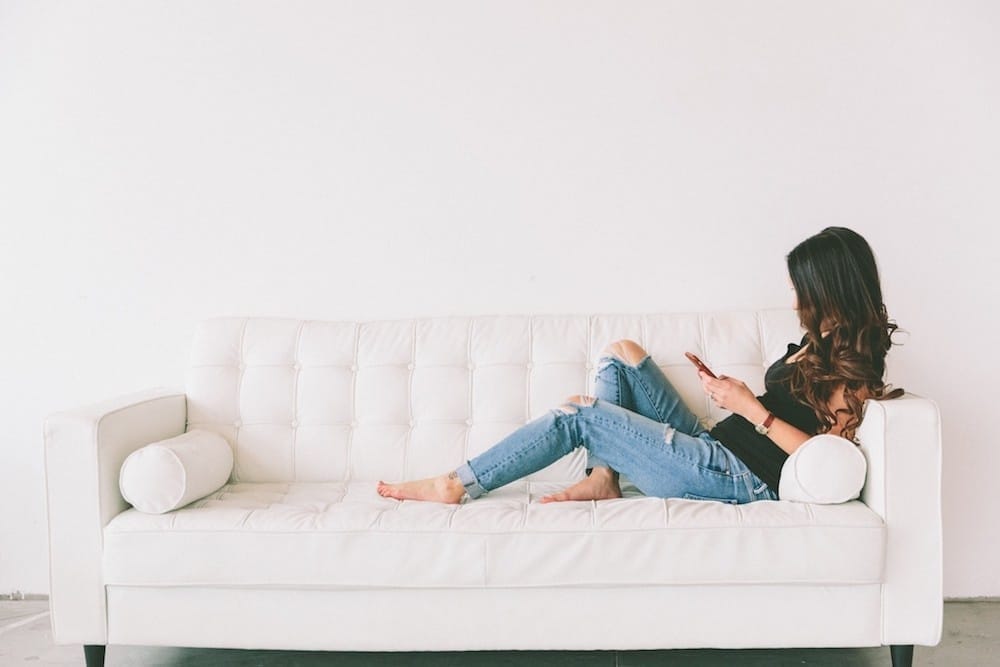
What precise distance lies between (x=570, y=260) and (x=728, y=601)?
1255 millimetres

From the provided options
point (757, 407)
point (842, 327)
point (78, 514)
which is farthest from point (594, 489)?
point (78, 514)

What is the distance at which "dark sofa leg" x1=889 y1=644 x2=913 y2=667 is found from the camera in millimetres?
2141

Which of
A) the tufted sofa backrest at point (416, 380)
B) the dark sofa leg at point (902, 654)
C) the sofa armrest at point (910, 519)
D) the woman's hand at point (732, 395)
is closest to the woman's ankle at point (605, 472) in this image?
the tufted sofa backrest at point (416, 380)

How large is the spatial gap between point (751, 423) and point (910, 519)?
45 cm

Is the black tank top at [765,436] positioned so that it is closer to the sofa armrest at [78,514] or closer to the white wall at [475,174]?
the white wall at [475,174]

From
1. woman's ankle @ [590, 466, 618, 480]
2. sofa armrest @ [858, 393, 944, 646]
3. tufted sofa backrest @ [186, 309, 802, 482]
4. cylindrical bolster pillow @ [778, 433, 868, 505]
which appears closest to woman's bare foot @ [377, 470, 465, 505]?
tufted sofa backrest @ [186, 309, 802, 482]

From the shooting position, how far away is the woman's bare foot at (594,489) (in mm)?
2336

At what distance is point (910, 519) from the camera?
2086 millimetres

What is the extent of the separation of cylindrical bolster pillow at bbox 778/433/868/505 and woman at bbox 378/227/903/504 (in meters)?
0.09

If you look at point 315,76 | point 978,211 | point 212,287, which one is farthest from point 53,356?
point 978,211

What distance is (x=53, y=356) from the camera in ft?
9.89

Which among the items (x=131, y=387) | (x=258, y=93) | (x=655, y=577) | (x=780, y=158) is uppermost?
(x=258, y=93)

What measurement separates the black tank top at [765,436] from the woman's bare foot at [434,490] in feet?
2.30

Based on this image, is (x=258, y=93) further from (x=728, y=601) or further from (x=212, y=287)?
(x=728, y=601)
